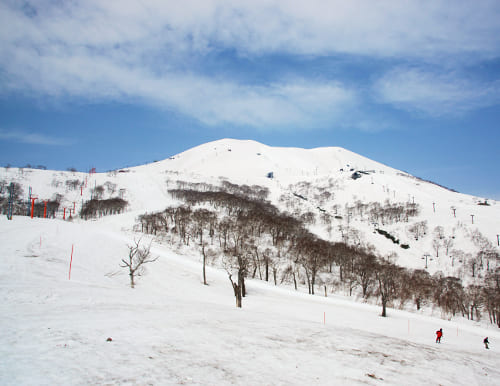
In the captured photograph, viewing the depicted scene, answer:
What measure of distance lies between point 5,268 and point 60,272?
638 centimetres

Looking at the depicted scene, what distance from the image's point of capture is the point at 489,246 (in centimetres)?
15000

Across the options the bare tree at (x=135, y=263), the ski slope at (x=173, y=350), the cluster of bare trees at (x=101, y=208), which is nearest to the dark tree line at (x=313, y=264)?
the bare tree at (x=135, y=263)

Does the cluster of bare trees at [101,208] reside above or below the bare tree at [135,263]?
above

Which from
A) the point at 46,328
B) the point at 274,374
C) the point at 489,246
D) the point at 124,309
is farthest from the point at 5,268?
the point at 489,246

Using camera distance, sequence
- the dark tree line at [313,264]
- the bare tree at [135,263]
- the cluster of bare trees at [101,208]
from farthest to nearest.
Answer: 1. the cluster of bare trees at [101,208]
2. the dark tree line at [313,264]
3. the bare tree at [135,263]

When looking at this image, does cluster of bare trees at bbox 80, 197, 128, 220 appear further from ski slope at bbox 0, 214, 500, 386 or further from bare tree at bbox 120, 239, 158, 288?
ski slope at bbox 0, 214, 500, 386

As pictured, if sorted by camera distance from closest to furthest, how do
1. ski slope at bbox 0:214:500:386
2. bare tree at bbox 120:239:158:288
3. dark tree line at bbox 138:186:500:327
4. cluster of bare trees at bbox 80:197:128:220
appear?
ski slope at bbox 0:214:500:386 → bare tree at bbox 120:239:158:288 → dark tree line at bbox 138:186:500:327 → cluster of bare trees at bbox 80:197:128:220

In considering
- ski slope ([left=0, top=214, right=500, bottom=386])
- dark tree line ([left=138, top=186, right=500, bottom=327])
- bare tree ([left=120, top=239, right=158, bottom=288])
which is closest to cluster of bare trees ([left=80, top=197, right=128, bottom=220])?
dark tree line ([left=138, top=186, right=500, bottom=327])

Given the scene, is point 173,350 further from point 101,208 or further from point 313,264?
point 101,208

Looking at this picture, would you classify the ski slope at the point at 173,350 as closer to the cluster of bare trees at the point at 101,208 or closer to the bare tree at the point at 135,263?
the bare tree at the point at 135,263

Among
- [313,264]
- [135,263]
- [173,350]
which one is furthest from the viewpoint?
[313,264]

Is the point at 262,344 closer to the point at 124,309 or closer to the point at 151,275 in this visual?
the point at 124,309

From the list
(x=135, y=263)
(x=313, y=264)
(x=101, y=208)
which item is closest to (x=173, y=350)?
(x=135, y=263)

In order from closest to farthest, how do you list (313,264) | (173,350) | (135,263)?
(173,350)
(135,263)
(313,264)
